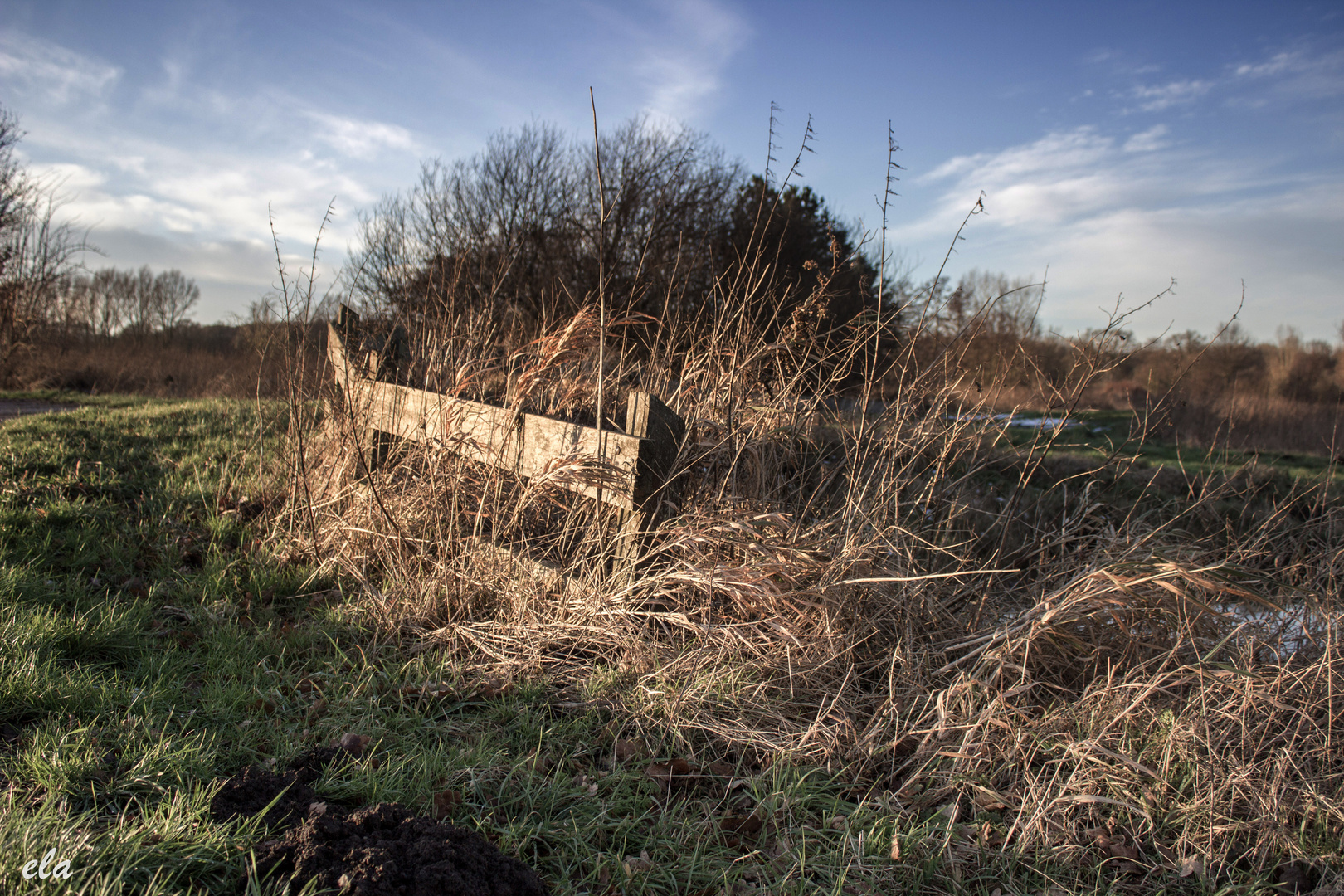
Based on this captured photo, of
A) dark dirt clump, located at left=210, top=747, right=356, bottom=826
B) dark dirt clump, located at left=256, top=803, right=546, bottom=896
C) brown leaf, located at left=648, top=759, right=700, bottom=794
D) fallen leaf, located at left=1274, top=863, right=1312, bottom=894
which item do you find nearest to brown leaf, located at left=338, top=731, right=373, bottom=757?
dark dirt clump, located at left=210, top=747, right=356, bottom=826

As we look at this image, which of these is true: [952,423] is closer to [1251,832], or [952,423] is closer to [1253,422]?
[1251,832]

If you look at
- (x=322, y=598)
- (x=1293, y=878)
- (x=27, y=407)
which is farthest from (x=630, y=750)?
(x=27, y=407)

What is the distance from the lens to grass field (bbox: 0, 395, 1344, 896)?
188cm

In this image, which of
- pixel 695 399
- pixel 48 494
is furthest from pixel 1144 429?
pixel 48 494

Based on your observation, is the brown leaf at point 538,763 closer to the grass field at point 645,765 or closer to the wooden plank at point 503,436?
the grass field at point 645,765

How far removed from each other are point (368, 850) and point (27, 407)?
13331mm

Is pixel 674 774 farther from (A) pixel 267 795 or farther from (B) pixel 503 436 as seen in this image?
(B) pixel 503 436

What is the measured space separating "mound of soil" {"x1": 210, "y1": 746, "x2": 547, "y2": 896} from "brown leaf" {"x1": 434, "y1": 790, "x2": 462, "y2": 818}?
0.63 feet

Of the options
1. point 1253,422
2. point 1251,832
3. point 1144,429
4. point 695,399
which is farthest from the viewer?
point 1253,422

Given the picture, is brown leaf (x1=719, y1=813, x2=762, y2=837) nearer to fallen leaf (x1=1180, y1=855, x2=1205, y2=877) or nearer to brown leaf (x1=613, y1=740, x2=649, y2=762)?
brown leaf (x1=613, y1=740, x2=649, y2=762)

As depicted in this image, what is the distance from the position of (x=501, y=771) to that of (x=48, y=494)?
4.64 m

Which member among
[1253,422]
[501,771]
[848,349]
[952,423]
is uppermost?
[1253,422]

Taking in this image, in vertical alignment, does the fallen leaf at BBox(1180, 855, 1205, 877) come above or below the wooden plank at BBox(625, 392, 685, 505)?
below

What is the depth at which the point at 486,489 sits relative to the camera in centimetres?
368
